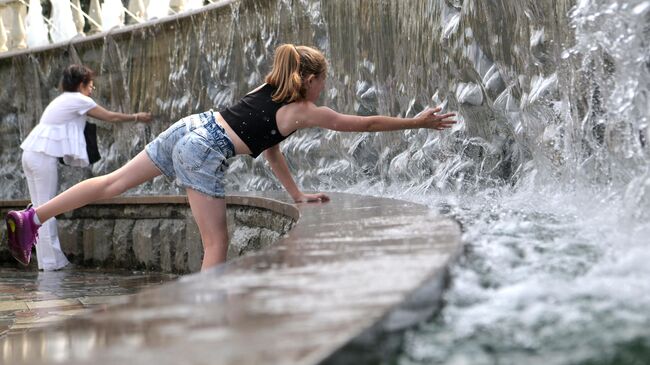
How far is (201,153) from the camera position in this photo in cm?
506

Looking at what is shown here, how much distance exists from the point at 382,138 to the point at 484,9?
159cm

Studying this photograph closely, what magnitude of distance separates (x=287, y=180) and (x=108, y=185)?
0.90 meters

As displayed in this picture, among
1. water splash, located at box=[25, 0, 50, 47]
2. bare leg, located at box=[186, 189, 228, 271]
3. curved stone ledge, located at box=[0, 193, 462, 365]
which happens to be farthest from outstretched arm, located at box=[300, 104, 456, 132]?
water splash, located at box=[25, 0, 50, 47]

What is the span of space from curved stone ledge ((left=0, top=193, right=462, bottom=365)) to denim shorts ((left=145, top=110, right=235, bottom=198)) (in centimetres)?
255

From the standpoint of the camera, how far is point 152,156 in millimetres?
5281

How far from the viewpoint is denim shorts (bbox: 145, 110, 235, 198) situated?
5062 mm

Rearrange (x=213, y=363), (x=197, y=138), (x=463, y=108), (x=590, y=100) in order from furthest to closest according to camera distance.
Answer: (x=463, y=108)
(x=197, y=138)
(x=590, y=100)
(x=213, y=363)

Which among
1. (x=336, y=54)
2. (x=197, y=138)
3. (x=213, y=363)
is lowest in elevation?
(x=213, y=363)

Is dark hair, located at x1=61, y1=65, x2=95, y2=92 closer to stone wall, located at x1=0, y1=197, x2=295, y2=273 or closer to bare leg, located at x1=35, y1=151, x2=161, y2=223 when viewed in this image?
stone wall, located at x1=0, y1=197, x2=295, y2=273

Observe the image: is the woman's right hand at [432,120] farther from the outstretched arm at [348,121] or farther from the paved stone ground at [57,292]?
the paved stone ground at [57,292]

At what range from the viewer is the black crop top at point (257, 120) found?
500cm

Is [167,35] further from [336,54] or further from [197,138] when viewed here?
[197,138]

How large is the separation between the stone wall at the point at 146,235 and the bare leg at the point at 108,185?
1.03 m

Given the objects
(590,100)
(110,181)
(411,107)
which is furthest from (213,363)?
(411,107)
